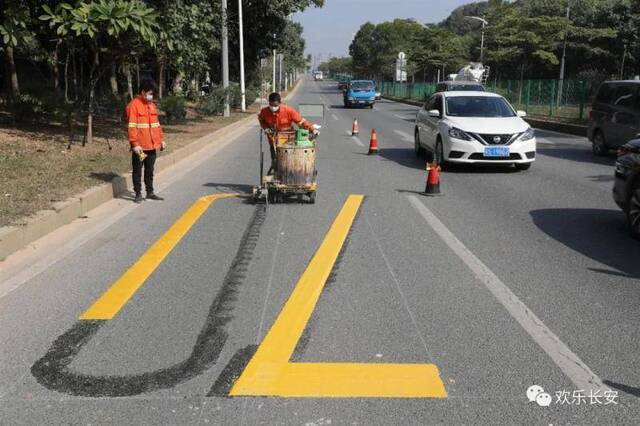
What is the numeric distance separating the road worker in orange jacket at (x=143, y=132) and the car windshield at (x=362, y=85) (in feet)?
119

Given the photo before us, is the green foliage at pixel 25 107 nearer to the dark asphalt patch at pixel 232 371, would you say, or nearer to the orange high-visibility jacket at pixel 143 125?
the orange high-visibility jacket at pixel 143 125

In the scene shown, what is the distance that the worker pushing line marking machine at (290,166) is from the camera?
8.66 meters

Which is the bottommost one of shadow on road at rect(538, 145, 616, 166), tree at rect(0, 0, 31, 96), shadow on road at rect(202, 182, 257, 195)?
shadow on road at rect(202, 182, 257, 195)

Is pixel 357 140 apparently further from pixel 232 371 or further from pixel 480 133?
pixel 232 371

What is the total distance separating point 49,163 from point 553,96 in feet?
76.9

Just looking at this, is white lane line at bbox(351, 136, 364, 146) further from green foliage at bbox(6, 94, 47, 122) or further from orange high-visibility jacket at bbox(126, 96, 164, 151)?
orange high-visibility jacket at bbox(126, 96, 164, 151)

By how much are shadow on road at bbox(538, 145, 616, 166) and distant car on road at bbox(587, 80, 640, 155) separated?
0.31m

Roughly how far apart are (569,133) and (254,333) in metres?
21.5

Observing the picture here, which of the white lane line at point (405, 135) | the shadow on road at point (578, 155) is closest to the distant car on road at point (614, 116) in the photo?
the shadow on road at point (578, 155)

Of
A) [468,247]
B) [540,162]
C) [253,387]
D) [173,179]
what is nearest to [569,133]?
[540,162]

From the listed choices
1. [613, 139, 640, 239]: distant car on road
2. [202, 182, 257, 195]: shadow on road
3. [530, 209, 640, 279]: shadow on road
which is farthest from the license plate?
[202, 182, 257, 195]: shadow on road

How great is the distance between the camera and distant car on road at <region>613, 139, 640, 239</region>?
7.17m

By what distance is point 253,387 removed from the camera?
3570 mm

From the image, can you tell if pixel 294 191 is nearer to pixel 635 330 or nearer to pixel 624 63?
pixel 635 330
